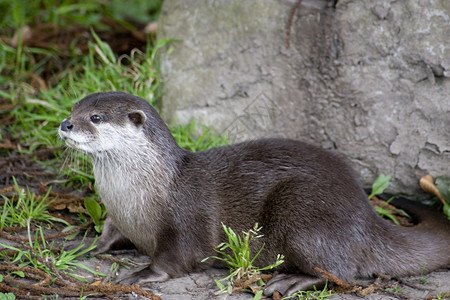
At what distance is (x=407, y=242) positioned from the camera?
220 cm

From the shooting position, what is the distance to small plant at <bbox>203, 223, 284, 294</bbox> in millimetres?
2105

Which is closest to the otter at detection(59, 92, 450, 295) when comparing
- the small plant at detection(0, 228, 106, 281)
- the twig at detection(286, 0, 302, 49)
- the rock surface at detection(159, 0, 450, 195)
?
the small plant at detection(0, 228, 106, 281)

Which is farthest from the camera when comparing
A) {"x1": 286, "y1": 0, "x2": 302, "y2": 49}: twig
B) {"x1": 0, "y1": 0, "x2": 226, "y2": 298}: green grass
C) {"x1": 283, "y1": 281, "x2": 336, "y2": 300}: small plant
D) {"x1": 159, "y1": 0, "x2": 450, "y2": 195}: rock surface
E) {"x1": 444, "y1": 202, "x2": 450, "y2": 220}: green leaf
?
{"x1": 286, "y1": 0, "x2": 302, "y2": 49}: twig

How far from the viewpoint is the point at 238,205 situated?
7.48 feet

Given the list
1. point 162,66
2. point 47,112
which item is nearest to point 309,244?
point 162,66

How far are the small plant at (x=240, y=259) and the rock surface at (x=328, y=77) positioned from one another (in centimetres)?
92

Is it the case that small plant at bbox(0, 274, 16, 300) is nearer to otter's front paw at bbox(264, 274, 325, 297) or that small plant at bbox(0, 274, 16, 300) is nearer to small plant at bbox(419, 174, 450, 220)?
otter's front paw at bbox(264, 274, 325, 297)

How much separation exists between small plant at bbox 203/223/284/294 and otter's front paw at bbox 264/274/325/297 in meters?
0.06

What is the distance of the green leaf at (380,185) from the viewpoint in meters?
2.75

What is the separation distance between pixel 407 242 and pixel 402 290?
194mm

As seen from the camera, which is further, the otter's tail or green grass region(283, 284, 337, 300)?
the otter's tail

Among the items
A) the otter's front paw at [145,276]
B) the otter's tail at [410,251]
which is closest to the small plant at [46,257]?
the otter's front paw at [145,276]

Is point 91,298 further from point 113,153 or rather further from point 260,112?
point 260,112

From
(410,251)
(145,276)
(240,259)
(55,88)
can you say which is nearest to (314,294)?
(240,259)
